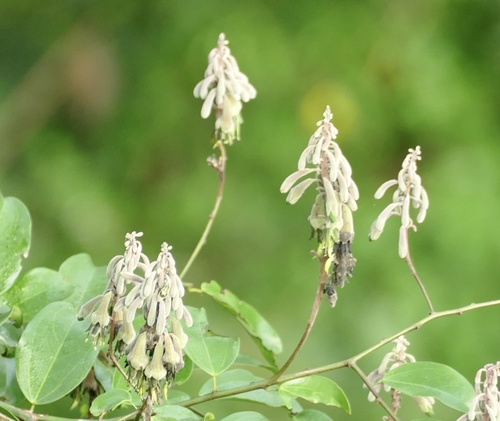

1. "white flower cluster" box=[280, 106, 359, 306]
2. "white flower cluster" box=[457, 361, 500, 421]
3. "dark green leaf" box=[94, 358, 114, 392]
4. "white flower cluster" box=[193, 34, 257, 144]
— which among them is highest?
"white flower cluster" box=[193, 34, 257, 144]

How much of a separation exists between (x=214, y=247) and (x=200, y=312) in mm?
1901

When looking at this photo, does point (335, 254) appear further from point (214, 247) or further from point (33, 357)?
point (214, 247)

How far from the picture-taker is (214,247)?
110 inches

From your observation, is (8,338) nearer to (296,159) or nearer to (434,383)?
(434,383)

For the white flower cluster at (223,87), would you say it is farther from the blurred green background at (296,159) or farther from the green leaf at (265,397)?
the blurred green background at (296,159)

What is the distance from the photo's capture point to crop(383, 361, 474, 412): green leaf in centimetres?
78

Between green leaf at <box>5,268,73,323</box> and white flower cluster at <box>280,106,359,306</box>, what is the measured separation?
0.29m

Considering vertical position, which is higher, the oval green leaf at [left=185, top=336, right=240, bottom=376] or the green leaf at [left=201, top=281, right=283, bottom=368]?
the green leaf at [left=201, top=281, right=283, bottom=368]

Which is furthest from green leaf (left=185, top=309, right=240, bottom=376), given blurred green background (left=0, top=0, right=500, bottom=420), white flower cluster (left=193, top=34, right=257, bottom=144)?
blurred green background (left=0, top=0, right=500, bottom=420)

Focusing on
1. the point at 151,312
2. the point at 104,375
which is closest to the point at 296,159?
the point at 104,375

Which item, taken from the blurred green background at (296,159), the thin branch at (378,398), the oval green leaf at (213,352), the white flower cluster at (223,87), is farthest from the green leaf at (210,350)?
the blurred green background at (296,159)

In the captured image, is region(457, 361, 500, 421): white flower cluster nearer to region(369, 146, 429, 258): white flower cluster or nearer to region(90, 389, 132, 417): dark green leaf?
region(369, 146, 429, 258): white flower cluster

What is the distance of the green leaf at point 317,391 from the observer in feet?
2.57

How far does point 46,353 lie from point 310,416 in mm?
236
